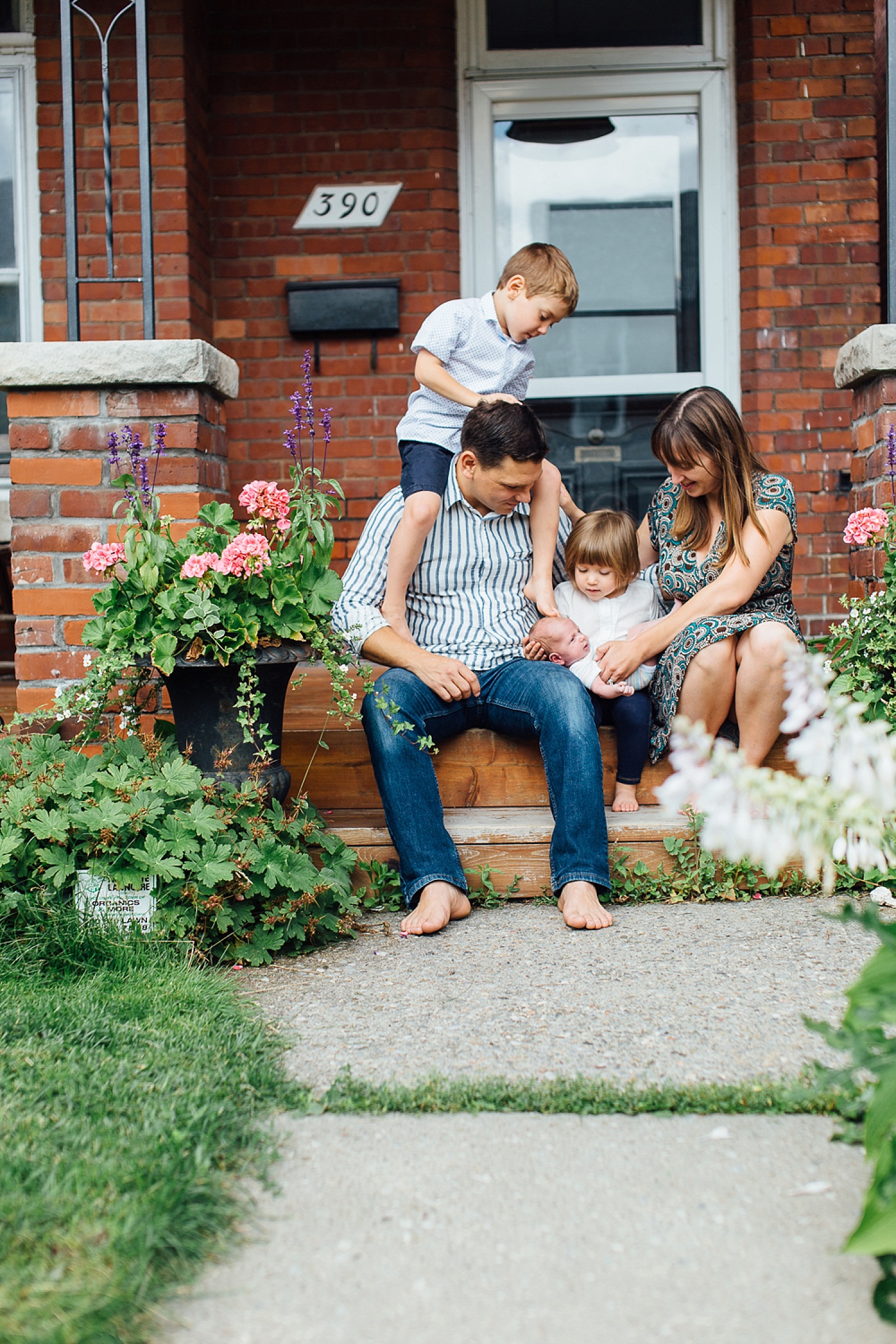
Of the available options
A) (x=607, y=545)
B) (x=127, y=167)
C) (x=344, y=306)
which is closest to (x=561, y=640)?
(x=607, y=545)

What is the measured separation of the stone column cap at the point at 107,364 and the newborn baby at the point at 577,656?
3.78 ft

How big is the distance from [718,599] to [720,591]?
0.02 meters

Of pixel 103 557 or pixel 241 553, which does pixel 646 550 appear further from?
pixel 103 557

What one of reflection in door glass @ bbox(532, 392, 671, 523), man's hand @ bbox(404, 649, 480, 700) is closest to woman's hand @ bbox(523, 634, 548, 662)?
man's hand @ bbox(404, 649, 480, 700)

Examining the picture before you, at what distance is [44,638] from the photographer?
308 cm

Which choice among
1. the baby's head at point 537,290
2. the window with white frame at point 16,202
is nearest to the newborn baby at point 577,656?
the baby's head at point 537,290

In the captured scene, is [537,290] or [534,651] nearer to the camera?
[534,651]

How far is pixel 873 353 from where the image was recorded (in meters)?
3.20

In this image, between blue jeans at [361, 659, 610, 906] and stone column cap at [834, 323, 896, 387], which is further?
stone column cap at [834, 323, 896, 387]

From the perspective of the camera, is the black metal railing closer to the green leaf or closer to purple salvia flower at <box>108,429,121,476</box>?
purple salvia flower at <box>108,429,121,476</box>

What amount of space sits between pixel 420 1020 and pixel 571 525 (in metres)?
1.78

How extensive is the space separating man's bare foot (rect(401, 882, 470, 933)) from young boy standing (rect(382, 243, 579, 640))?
0.74m

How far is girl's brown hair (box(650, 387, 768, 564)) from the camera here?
2.98 metres

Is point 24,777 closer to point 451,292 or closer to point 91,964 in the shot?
point 91,964
